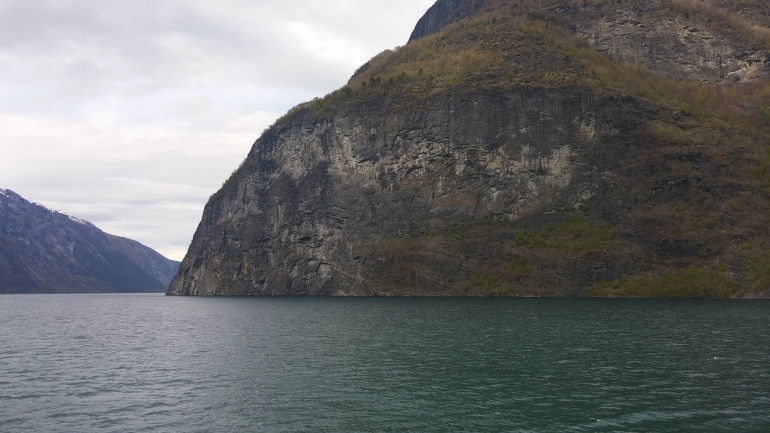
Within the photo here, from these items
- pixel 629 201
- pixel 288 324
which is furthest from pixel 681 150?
pixel 288 324

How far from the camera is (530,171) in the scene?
486 feet

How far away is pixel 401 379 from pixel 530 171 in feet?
393

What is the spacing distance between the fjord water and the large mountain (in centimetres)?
6817

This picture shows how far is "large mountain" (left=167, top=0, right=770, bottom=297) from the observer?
12888cm

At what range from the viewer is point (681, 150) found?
141 meters

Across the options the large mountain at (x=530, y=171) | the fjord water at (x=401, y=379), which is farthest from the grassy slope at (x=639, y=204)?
the fjord water at (x=401, y=379)

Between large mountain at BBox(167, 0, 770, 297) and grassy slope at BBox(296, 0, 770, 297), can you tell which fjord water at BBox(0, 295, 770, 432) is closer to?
grassy slope at BBox(296, 0, 770, 297)

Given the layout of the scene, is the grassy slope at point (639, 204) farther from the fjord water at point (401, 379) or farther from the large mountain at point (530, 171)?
the fjord water at point (401, 379)

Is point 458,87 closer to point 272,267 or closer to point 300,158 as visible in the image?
point 300,158

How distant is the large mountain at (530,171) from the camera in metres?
129

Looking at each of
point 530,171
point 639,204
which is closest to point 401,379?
point 639,204

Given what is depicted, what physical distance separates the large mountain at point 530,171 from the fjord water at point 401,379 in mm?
68170

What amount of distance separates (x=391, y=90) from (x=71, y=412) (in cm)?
15503

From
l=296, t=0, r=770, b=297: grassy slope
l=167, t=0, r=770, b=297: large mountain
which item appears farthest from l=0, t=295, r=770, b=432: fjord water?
l=167, t=0, r=770, b=297: large mountain
